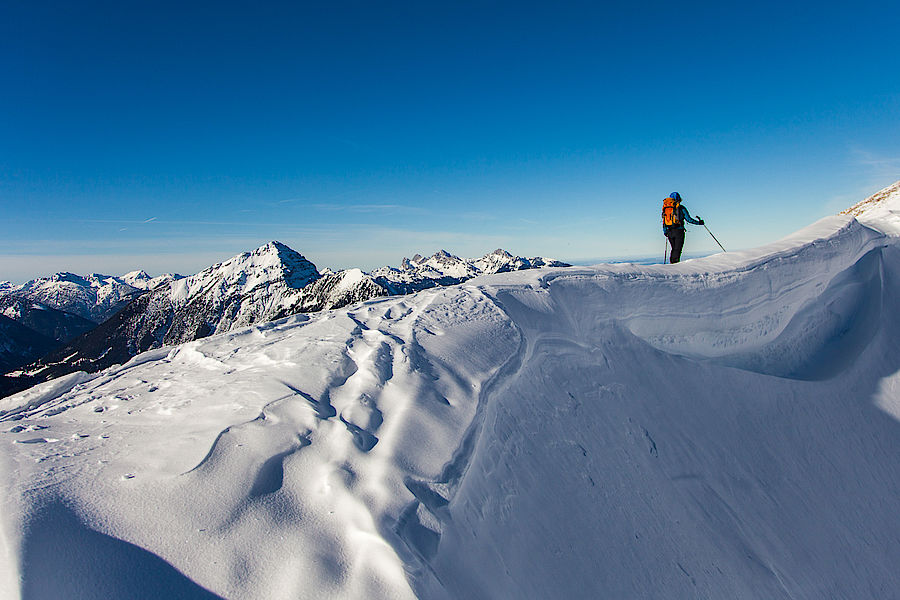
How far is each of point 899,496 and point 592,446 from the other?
7092 mm

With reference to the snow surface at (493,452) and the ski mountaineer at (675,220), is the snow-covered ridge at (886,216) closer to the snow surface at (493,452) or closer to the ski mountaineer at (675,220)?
the snow surface at (493,452)

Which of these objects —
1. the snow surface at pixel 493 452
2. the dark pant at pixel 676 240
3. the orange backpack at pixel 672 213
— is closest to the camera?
the snow surface at pixel 493 452

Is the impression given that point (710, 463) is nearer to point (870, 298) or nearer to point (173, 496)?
point (173, 496)

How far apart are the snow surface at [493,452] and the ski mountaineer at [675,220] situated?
290 cm

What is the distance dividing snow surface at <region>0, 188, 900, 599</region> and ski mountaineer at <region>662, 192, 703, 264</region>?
9.51 feet

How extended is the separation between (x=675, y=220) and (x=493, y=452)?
1239 cm

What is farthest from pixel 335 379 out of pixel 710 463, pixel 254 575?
pixel 710 463

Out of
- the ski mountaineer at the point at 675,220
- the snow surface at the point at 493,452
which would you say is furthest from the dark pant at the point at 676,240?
the snow surface at the point at 493,452

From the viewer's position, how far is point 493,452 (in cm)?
523

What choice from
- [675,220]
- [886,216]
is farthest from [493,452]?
[886,216]

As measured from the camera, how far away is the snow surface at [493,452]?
3529 mm

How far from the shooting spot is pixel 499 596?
12.5 ft

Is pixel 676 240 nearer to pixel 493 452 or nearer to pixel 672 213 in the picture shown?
pixel 672 213

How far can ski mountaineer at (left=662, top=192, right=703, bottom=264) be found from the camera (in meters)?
14.3
